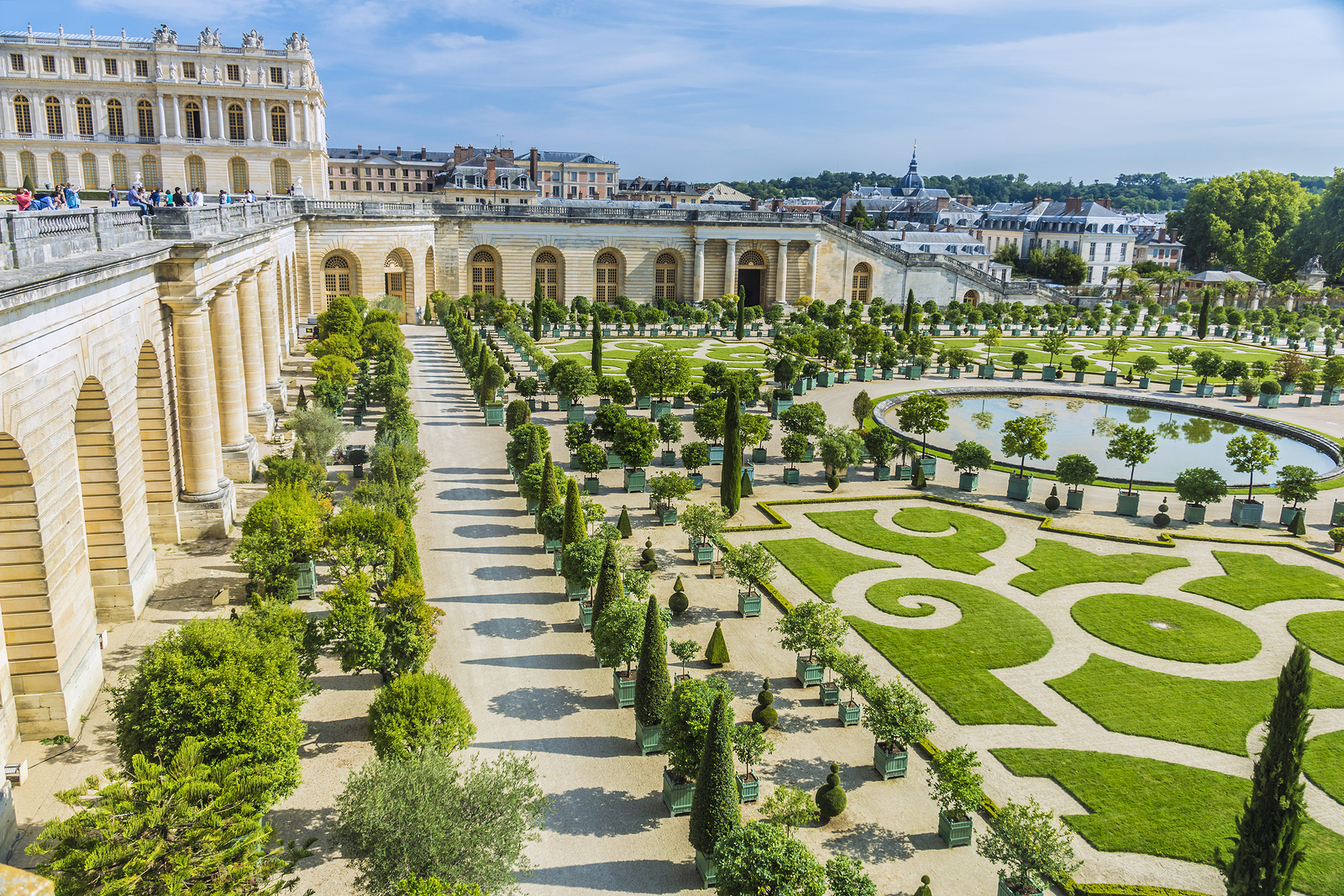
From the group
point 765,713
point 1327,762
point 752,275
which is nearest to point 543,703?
point 765,713

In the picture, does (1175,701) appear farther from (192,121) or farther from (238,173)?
(192,121)

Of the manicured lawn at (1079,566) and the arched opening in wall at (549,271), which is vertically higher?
the arched opening in wall at (549,271)

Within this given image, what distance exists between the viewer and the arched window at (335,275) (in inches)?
2800

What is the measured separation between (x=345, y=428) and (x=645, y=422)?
1538 cm

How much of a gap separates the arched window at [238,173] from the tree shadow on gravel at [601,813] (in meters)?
76.8

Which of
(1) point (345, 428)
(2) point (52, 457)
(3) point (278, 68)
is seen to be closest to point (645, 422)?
(1) point (345, 428)

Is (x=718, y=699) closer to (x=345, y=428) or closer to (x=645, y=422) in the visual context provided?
(x=645, y=422)

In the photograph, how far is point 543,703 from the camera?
69.5 ft

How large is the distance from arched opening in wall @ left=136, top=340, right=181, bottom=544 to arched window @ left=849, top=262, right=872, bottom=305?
233 feet

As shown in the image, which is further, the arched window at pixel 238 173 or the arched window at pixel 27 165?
the arched window at pixel 238 173

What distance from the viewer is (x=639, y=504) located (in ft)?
116

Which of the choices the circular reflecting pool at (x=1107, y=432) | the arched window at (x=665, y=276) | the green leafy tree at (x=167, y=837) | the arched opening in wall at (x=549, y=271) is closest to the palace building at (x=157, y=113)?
the arched opening in wall at (x=549, y=271)

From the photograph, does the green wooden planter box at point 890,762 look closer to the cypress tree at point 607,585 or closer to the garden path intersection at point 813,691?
the garden path intersection at point 813,691

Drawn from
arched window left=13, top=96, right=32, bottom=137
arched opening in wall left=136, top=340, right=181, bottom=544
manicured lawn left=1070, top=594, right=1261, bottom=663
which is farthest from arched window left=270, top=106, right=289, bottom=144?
manicured lawn left=1070, top=594, right=1261, bottom=663
